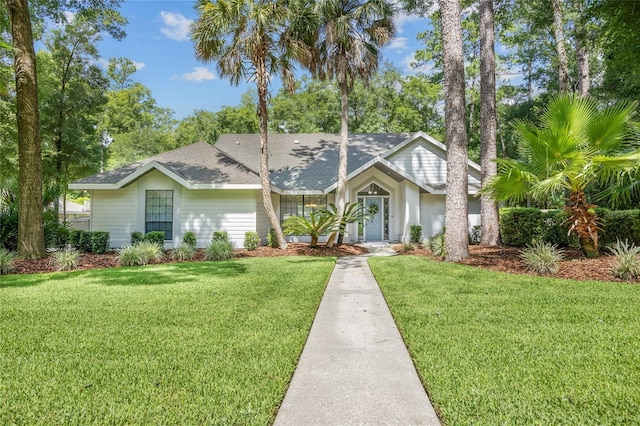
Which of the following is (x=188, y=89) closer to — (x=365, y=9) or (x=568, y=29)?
(x=365, y=9)

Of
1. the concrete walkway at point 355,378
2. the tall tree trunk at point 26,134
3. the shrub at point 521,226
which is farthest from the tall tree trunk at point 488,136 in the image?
the tall tree trunk at point 26,134

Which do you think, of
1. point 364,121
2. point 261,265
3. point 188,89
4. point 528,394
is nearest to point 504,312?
point 528,394

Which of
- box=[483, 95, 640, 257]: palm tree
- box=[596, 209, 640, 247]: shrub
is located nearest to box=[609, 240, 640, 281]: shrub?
box=[483, 95, 640, 257]: palm tree

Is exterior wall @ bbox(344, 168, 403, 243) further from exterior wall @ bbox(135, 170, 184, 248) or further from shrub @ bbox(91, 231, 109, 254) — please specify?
shrub @ bbox(91, 231, 109, 254)

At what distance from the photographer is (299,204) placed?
1677cm

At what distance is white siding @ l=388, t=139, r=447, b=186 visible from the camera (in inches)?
660

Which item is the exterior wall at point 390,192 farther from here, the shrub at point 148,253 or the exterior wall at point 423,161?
the shrub at point 148,253

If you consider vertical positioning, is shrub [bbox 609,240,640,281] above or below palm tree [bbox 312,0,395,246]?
below

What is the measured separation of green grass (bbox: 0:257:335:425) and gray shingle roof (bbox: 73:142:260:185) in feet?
24.3

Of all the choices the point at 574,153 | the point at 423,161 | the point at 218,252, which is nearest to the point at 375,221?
the point at 423,161

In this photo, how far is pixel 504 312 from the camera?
15.6ft

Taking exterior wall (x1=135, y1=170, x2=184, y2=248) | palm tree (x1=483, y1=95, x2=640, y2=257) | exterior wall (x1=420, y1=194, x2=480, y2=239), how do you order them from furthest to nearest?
exterior wall (x1=420, y1=194, x2=480, y2=239), exterior wall (x1=135, y1=170, x2=184, y2=248), palm tree (x1=483, y1=95, x2=640, y2=257)

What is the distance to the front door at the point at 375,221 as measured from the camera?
17.0m

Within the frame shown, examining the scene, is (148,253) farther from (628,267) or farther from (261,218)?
(628,267)
